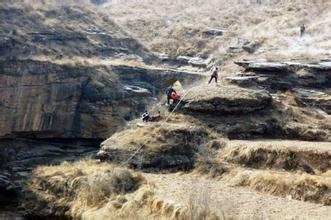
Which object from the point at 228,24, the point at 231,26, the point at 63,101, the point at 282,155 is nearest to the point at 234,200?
the point at 282,155

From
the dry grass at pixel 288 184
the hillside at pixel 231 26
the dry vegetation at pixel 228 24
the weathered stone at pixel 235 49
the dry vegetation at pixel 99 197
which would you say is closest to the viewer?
the dry vegetation at pixel 99 197

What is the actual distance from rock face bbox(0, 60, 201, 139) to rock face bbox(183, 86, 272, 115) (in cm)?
945

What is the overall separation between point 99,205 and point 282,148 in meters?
6.62

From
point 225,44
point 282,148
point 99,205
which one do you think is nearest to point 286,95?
point 282,148

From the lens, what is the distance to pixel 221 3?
5222 centimetres

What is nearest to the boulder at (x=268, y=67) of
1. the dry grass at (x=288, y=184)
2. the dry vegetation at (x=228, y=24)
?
the dry vegetation at (x=228, y=24)

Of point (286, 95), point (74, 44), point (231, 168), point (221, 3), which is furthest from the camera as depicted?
point (221, 3)

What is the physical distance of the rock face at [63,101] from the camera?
2956 centimetres

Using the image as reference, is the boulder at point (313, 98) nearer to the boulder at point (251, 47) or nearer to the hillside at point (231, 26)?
the hillside at point (231, 26)

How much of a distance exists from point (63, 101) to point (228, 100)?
12.2 metres

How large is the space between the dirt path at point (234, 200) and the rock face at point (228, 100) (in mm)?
4094

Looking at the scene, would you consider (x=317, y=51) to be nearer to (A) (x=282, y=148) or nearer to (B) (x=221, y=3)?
(A) (x=282, y=148)

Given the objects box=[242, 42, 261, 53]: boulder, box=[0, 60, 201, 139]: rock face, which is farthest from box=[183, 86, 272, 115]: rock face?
box=[242, 42, 261, 53]: boulder

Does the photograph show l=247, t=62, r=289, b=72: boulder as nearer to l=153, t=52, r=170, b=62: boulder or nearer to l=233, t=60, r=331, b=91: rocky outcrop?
l=233, t=60, r=331, b=91: rocky outcrop
